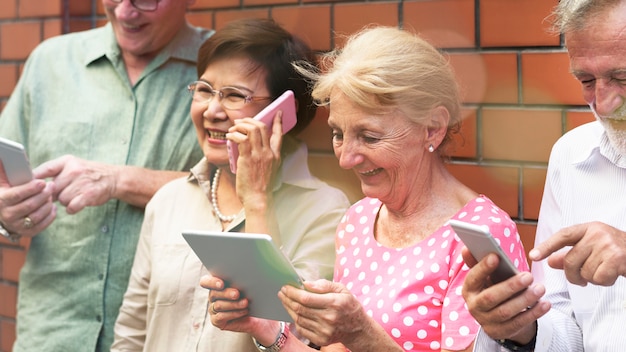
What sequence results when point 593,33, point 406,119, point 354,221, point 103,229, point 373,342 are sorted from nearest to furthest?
point 593,33
point 373,342
point 406,119
point 354,221
point 103,229

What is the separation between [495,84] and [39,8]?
2.09 meters

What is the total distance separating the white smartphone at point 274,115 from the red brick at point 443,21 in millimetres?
423

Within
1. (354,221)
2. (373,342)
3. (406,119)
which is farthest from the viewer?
(354,221)

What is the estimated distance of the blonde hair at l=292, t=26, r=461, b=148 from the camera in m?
2.32

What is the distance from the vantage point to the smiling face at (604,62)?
197 cm

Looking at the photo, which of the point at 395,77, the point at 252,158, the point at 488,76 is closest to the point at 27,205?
the point at 252,158

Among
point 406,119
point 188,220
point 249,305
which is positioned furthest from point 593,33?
point 188,220

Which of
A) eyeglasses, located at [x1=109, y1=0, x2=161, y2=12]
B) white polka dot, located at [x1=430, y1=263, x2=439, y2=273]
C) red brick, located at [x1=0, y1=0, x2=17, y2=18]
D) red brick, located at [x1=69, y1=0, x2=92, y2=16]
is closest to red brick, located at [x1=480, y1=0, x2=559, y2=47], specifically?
white polka dot, located at [x1=430, y1=263, x2=439, y2=273]

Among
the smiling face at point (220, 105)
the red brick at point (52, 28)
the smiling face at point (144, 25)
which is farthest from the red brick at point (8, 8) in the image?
the smiling face at point (220, 105)

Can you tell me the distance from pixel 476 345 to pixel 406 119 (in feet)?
1.86

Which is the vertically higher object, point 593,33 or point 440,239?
point 593,33

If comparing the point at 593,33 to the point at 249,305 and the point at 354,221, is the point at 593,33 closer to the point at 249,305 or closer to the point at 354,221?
the point at 354,221

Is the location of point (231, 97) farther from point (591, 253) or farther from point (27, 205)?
point (591, 253)

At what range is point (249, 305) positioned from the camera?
2371mm
